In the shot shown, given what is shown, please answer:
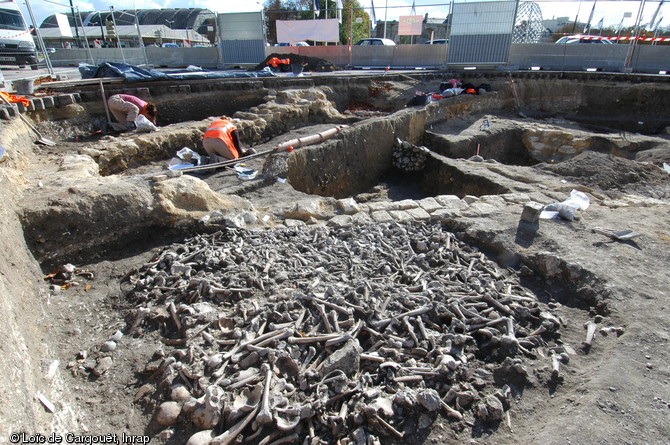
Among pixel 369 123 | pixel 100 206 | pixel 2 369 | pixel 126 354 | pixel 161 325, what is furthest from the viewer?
pixel 369 123

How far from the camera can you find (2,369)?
213cm

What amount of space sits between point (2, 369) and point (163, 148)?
6.96 m

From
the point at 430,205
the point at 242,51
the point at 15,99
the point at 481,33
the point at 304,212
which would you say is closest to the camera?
the point at 304,212

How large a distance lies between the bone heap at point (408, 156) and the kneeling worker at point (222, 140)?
468cm

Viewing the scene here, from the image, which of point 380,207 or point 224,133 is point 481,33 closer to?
point 224,133

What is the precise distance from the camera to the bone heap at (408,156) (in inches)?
395

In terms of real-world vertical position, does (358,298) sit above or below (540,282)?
above

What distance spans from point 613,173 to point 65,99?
12.4 meters

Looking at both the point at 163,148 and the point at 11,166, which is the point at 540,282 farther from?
the point at 163,148

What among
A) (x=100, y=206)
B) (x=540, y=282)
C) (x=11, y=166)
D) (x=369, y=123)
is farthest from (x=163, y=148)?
(x=540, y=282)

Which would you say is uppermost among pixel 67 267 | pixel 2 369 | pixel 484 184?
pixel 2 369

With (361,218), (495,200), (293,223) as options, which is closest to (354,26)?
(495,200)

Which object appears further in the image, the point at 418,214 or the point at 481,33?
the point at 481,33

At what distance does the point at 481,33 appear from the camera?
16.3 m
